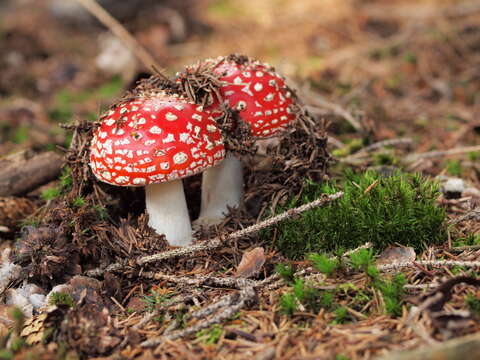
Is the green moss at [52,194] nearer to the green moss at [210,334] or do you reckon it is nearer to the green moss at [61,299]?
the green moss at [61,299]

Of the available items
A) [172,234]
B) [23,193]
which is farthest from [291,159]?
[23,193]

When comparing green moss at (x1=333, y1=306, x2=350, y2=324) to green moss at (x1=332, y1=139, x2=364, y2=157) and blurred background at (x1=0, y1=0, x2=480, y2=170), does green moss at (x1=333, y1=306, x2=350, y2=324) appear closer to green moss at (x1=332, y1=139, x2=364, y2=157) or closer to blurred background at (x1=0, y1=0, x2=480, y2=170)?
green moss at (x1=332, y1=139, x2=364, y2=157)

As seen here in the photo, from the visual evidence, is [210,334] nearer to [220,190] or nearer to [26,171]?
[220,190]

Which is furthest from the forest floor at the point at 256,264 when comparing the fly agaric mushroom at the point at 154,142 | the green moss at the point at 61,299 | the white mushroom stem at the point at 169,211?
the fly agaric mushroom at the point at 154,142

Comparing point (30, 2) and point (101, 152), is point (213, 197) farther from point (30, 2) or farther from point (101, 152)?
point (30, 2)

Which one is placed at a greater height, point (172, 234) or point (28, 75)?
point (28, 75)

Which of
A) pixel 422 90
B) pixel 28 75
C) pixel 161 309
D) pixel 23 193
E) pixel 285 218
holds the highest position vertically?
pixel 28 75

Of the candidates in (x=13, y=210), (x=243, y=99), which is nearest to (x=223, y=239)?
(x=243, y=99)
